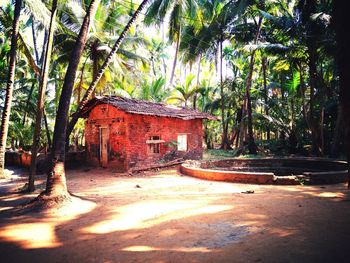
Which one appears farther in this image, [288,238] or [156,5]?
[156,5]

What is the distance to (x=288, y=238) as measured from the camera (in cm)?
442

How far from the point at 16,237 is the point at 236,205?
4.79 m

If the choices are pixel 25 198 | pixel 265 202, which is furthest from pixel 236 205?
pixel 25 198

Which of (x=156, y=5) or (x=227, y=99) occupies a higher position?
(x=156, y=5)

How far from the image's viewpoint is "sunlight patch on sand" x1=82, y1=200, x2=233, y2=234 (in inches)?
206

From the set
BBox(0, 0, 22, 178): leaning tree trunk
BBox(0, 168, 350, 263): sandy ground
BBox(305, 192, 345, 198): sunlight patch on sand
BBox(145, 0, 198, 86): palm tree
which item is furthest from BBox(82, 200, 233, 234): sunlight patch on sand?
BBox(145, 0, 198, 86): palm tree

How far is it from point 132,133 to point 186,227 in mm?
8424

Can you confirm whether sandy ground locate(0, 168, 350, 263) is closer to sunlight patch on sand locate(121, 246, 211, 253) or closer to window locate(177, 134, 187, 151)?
sunlight patch on sand locate(121, 246, 211, 253)

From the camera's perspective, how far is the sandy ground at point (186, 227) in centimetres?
397

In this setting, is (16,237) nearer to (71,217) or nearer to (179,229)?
(71,217)

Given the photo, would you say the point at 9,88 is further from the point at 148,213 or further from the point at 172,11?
the point at 172,11

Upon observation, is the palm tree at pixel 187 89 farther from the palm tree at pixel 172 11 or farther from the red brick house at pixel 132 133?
the red brick house at pixel 132 133

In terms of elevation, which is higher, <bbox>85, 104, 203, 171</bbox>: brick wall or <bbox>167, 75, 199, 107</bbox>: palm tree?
<bbox>167, 75, 199, 107</bbox>: palm tree

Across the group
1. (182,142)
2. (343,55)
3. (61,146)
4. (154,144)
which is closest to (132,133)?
(154,144)
